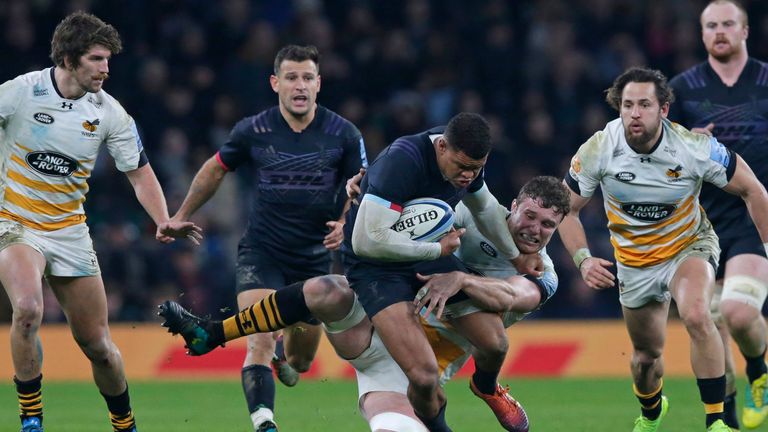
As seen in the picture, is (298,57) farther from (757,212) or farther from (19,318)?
(757,212)

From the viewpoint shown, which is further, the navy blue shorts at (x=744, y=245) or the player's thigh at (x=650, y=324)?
the navy blue shorts at (x=744, y=245)

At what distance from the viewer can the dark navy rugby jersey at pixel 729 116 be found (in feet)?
28.6

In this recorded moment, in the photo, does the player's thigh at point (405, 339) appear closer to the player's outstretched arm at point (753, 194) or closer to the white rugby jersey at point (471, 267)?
the white rugby jersey at point (471, 267)

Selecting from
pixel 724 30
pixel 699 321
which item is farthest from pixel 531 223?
pixel 724 30

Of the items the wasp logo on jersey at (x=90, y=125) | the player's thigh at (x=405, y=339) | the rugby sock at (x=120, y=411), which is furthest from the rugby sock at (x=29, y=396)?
the player's thigh at (x=405, y=339)

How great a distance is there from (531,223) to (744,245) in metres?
2.00

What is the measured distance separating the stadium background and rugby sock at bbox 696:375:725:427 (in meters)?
6.32

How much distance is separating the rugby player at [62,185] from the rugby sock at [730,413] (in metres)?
3.73

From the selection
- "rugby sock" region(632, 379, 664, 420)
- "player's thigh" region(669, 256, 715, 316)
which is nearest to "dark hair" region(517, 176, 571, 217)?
"player's thigh" region(669, 256, 715, 316)

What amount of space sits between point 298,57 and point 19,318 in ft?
9.00

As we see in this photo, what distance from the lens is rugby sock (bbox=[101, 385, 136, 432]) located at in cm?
762

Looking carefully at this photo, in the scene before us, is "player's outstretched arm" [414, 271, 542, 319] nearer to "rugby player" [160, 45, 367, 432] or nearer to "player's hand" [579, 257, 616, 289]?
"player's hand" [579, 257, 616, 289]

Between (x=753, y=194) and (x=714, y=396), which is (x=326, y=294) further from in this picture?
(x=753, y=194)

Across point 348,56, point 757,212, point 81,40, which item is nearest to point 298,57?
point 81,40
